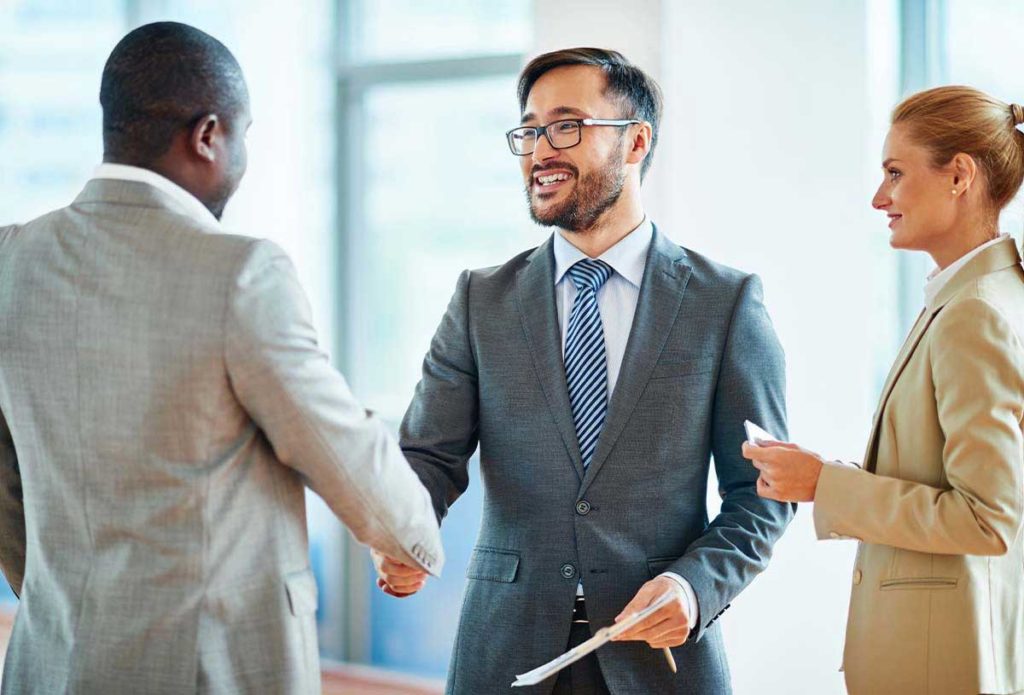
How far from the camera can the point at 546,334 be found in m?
2.19

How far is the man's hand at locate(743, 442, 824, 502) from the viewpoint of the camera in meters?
1.97

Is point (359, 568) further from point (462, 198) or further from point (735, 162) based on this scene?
point (735, 162)

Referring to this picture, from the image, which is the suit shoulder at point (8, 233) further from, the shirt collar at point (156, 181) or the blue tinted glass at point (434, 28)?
the blue tinted glass at point (434, 28)

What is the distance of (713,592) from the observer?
1.97 meters

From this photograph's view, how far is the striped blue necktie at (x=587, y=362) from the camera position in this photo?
2.13 meters

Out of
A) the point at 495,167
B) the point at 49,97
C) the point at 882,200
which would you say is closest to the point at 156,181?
the point at 882,200

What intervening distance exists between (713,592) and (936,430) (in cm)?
46

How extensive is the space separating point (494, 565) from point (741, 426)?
529 mm

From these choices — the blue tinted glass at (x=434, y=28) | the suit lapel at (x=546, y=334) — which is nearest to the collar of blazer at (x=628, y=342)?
the suit lapel at (x=546, y=334)

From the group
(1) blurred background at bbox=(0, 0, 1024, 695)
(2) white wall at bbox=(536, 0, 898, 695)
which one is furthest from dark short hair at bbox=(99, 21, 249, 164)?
(2) white wall at bbox=(536, 0, 898, 695)

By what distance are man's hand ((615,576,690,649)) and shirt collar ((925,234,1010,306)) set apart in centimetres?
67

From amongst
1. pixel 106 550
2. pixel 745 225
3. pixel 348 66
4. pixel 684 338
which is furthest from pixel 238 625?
pixel 348 66

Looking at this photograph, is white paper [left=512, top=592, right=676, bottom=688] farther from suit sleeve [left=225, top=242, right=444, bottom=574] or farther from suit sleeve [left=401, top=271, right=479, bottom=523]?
suit sleeve [left=401, top=271, right=479, bottom=523]

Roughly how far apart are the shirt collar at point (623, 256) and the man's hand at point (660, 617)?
608 millimetres
